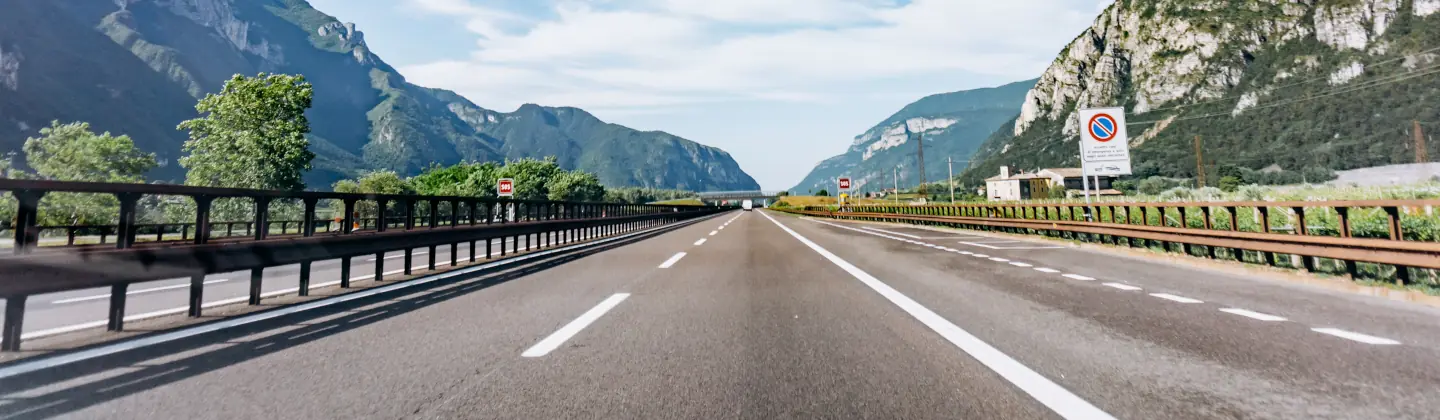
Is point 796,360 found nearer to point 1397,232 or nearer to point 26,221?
point 26,221

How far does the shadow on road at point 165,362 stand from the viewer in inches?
113

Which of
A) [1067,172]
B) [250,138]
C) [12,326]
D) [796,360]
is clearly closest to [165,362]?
[12,326]

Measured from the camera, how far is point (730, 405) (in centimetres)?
271

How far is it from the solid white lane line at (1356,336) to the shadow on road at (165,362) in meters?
7.37

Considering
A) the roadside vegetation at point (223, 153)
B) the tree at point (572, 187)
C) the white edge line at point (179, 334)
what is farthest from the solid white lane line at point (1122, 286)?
the tree at point (572, 187)

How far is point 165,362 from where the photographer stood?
3.68 metres

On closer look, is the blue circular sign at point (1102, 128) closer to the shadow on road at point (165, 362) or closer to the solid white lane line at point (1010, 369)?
the solid white lane line at point (1010, 369)

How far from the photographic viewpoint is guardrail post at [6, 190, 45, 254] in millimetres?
3889

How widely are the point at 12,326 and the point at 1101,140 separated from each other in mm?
21131

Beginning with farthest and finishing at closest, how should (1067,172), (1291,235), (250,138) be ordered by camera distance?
(1067,172) → (250,138) → (1291,235)

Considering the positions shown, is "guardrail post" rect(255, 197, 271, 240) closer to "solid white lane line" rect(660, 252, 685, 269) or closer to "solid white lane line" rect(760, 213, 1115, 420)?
"solid white lane line" rect(660, 252, 685, 269)

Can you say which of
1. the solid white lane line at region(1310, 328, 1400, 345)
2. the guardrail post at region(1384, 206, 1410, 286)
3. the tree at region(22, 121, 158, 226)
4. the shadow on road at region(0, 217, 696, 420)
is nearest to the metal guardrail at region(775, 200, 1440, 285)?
the guardrail post at region(1384, 206, 1410, 286)

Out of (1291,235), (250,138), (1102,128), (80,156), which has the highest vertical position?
(250,138)

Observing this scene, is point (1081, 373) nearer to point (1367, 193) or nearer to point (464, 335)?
point (464, 335)
